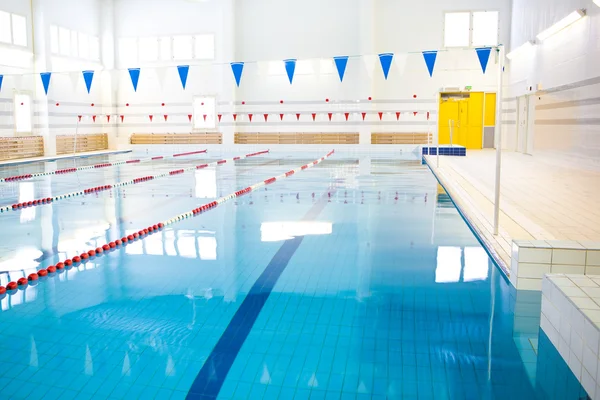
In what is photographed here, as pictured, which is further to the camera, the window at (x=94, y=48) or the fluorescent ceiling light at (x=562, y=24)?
the window at (x=94, y=48)

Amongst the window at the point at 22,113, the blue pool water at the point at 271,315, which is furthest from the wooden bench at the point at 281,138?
the blue pool water at the point at 271,315

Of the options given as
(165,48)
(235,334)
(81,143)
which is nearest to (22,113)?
(81,143)

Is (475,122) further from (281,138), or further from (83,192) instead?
(83,192)

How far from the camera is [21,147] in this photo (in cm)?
1526

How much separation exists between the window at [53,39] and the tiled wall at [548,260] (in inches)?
617

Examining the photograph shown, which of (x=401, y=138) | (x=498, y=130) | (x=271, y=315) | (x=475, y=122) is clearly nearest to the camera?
(x=271, y=315)

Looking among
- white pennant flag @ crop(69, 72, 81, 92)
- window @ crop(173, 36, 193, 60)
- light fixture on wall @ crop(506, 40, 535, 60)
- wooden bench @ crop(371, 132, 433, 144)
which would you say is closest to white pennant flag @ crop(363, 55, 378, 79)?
wooden bench @ crop(371, 132, 433, 144)

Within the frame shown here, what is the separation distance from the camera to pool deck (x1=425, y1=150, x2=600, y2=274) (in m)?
4.61

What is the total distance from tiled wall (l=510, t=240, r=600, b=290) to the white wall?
6.40 meters

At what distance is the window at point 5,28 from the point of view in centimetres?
1411

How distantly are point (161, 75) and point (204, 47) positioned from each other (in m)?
1.71

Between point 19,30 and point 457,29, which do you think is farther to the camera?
point 457,29

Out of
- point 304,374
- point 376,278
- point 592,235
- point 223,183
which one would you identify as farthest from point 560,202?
point 223,183

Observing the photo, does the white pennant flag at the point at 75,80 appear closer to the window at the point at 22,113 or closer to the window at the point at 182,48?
the window at the point at 22,113
